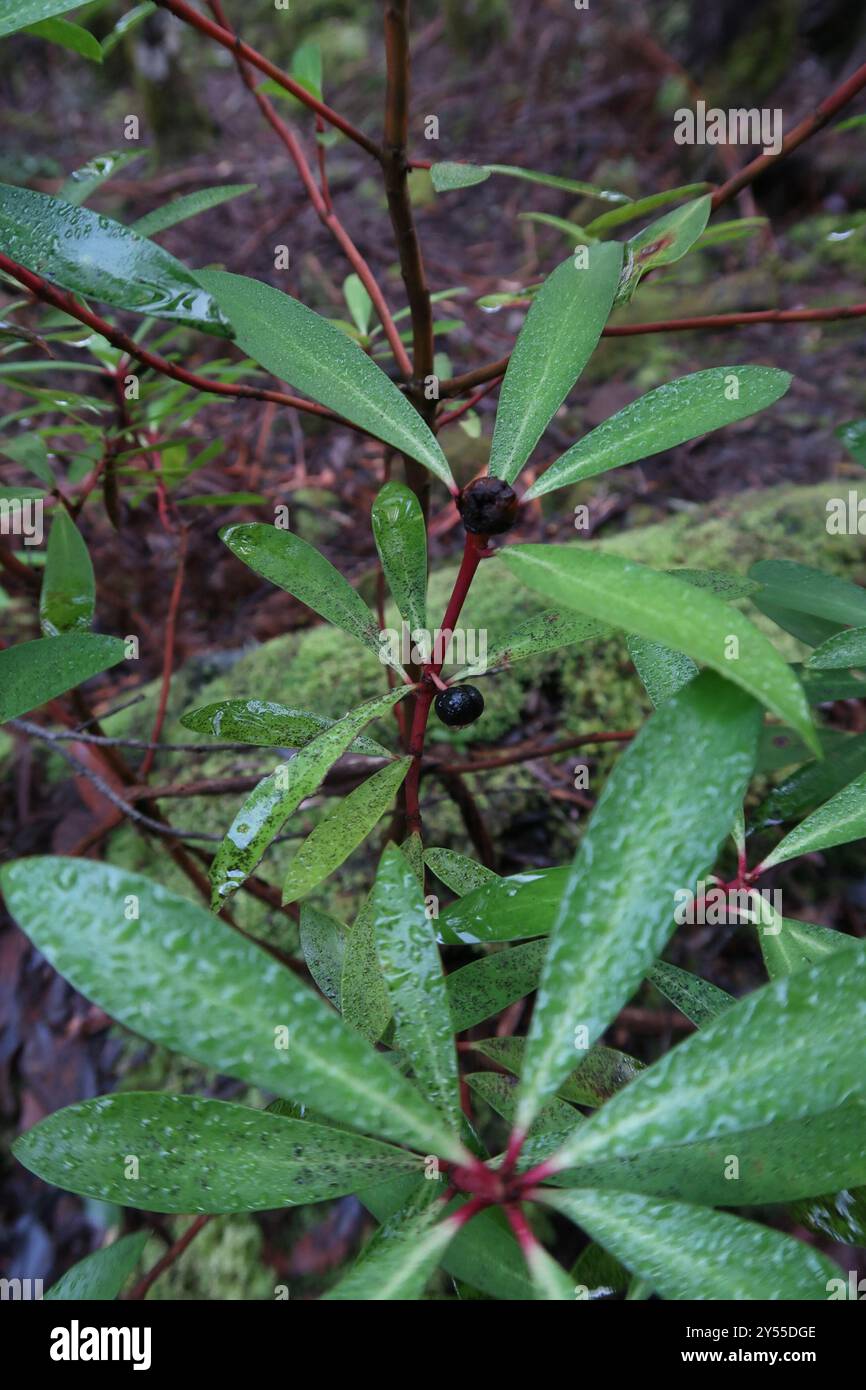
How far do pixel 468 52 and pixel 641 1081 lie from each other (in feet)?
20.7

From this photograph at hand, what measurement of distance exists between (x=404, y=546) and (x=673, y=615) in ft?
0.92

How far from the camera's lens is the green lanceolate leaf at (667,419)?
508 millimetres

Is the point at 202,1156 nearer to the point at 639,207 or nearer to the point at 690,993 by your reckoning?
the point at 690,993

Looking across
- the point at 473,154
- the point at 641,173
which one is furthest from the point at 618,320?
the point at 473,154

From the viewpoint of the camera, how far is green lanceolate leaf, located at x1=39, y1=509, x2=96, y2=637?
88 cm

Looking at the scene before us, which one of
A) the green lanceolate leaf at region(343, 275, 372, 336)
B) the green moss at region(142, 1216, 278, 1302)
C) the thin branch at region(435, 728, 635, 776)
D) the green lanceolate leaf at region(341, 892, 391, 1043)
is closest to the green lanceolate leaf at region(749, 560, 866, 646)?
the thin branch at region(435, 728, 635, 776)

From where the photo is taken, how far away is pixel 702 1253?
39 centimetres

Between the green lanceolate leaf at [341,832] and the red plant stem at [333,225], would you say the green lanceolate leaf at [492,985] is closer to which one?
the green lanceolate leaf at [341,832]

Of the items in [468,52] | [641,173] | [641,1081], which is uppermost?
[468,52]

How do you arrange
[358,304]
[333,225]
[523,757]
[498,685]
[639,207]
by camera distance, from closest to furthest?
[639,207] → [333,225] → [523,757] → [358,304] → [498,685]

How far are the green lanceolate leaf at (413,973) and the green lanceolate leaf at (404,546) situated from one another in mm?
225

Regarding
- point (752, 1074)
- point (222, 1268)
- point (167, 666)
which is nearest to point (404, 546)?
point (752, 1074)
